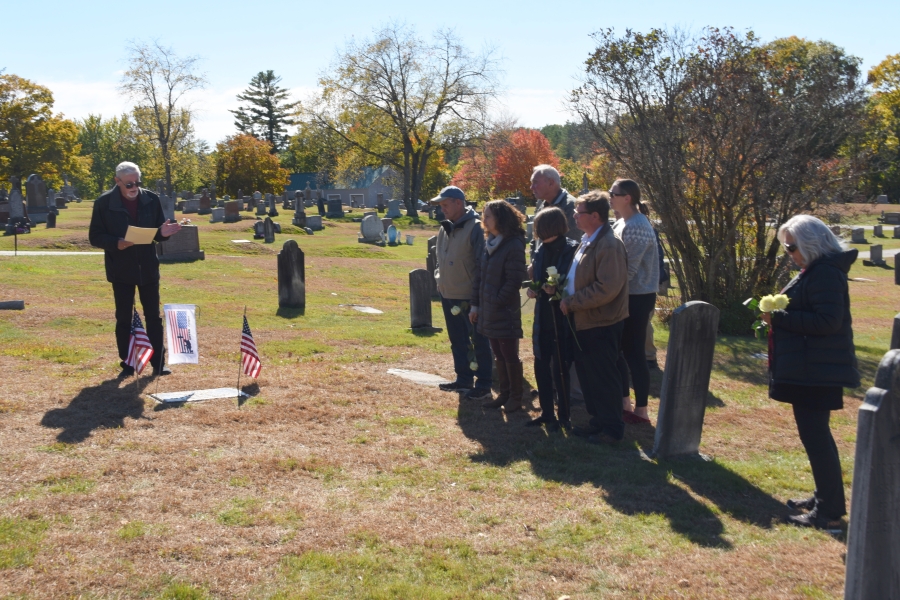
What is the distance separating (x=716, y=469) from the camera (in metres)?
6.16

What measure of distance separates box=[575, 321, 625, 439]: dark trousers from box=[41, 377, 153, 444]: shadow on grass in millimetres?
3714

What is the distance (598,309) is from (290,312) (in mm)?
8315

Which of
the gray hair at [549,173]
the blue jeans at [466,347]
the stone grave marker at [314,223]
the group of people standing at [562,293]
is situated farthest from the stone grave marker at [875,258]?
the gray hair at [549,173]

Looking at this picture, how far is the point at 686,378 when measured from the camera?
6.23 m

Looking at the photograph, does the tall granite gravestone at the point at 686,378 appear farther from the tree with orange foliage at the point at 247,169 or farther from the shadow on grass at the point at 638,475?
the tree with orange foliage at the point at 247,169

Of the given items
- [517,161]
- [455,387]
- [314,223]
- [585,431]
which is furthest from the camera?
[517,161]

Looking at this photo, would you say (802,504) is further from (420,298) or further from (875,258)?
(875,258)

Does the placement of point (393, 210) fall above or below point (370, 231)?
above

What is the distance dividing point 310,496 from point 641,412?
11.0 feet

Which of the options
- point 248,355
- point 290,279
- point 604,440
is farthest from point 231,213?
point 604,440

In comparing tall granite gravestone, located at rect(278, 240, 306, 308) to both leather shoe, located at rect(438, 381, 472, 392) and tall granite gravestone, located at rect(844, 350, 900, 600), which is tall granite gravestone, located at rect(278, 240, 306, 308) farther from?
tall granite gravestone, located at rect(844, 350, 900, 600)

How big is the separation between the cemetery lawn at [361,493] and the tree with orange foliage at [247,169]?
47.7m

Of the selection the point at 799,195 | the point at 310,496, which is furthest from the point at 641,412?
the point at 799,195

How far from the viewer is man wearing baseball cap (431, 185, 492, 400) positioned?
7.89m
